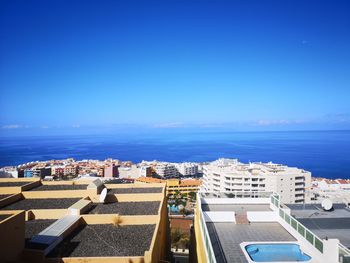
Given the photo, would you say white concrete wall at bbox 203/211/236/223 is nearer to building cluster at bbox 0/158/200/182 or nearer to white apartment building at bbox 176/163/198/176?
building cluster at bbox 0/158/200/182

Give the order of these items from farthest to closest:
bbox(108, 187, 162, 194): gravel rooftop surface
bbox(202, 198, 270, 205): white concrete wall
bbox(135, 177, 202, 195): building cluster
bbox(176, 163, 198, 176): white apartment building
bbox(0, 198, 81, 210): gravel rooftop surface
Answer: bbox(176, 163, 198, 176): white apartment building, bbox(135, 177, 202, 195): building cluster, bbox(108, 187, 162, 194): gravel rooftop surface, bbox(202, 198, 270, 205): white concrete wall, bbox(0, 198, 81, 210): gravel rooftop surface

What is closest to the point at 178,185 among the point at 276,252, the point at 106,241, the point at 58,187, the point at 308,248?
the point at 58,187

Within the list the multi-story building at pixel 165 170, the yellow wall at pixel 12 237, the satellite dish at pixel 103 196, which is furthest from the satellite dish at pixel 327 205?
the multi-story building at pixel 165 170

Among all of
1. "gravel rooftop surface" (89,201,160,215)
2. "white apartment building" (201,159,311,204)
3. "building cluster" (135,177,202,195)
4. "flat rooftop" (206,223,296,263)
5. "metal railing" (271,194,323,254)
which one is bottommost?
"building cluster" (135,177,202,195)

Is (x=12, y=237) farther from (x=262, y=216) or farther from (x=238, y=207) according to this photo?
(x=238, y=207)

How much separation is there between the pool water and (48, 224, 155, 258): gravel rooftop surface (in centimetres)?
342

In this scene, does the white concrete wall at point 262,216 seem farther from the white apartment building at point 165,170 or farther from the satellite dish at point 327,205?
the white apartment building at point 165,170

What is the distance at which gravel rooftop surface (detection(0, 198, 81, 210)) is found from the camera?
1321cm

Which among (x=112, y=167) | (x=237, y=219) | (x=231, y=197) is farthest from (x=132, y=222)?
(x=112, y=167)

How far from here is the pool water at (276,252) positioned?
26.0ft

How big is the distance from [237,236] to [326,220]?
393cm

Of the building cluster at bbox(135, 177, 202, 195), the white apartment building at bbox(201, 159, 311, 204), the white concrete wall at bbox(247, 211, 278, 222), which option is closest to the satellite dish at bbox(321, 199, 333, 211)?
the white concrete wall at bbox(247, 211, 278, 222)

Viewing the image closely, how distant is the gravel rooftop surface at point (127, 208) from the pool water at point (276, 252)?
18.8 feet

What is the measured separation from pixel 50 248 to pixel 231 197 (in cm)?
865
